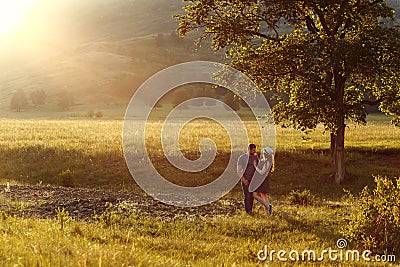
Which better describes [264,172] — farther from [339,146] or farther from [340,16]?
[340,16]

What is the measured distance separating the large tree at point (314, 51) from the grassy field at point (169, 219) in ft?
11.0

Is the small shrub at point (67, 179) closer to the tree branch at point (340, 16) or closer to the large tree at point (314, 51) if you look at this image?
the large tree at point (314, 51)

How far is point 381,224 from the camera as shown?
9.43 m

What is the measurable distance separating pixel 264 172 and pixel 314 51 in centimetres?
826

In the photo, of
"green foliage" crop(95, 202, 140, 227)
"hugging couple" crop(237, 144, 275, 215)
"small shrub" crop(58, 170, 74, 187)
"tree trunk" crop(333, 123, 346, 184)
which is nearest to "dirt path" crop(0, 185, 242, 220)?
"green foliage" crop(95, 202, 140, 227)

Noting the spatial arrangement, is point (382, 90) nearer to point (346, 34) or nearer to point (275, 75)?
point (346, 34)

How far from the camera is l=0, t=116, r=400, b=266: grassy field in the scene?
6328mm

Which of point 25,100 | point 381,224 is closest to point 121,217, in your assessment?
point 381,224

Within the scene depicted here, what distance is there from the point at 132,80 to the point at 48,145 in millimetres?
122542

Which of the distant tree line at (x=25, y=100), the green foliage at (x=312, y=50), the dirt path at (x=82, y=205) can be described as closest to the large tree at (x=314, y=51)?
the green foliage at (x=312, y=50)

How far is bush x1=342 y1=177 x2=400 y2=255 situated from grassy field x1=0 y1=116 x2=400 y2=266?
643 millimetres

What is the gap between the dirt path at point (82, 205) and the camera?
1264 centimetres

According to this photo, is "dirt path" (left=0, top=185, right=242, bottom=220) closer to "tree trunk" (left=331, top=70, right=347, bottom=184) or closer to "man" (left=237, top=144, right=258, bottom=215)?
"man" (left=237, top=144, right=258, bottom=215)

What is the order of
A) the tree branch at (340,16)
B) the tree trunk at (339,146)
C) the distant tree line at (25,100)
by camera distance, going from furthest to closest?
the distant tree line at (25,100) → the tree trunk at (339,146) → the tree branch at (340,16)
